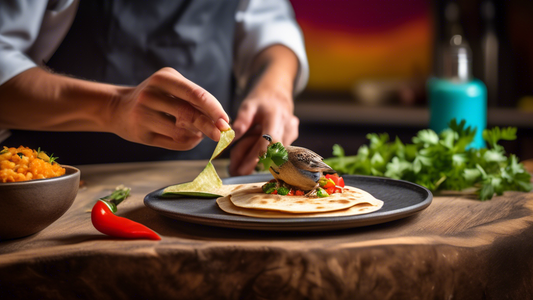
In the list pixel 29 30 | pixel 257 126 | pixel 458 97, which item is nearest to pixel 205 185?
pixel 257 126

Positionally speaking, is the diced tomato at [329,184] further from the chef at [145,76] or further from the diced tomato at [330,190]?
the chef at [145,76]

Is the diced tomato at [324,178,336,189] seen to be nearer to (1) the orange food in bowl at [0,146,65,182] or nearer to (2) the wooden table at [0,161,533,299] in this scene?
(2) the wooden table at [0,161,533,299]

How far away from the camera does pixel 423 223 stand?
110cm

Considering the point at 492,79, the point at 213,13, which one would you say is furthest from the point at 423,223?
the point at 492,79

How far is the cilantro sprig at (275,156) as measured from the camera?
1231 mm

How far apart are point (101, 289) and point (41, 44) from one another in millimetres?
1442

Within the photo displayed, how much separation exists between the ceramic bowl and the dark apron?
3.90ft

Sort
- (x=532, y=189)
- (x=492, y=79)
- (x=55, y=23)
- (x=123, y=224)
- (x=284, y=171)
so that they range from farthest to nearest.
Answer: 1. (x=492, y=79)
2. (x=55, y=23)
3. (x=532, y=189)
4. (x=284, y=171)
5. (x=123, y=224)

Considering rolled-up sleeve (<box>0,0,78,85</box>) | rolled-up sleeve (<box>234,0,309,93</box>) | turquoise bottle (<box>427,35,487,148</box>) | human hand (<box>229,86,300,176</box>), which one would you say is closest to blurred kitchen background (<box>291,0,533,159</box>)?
rolled-up sleeve (<box>234,0,309,93</box>)

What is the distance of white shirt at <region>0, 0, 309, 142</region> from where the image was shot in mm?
1662

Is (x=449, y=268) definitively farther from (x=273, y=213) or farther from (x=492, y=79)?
(x=492, y=79)

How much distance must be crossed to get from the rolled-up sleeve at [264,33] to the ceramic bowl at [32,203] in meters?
1.45

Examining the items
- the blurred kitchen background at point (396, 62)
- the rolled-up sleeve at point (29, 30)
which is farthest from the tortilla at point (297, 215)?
the blurred kitchen background at point (396, 62)

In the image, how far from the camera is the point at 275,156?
4.04 feet
